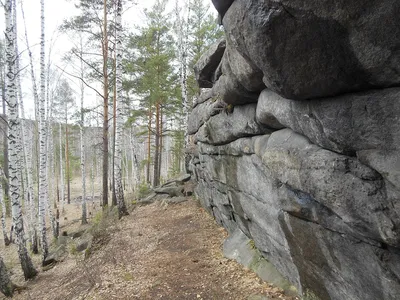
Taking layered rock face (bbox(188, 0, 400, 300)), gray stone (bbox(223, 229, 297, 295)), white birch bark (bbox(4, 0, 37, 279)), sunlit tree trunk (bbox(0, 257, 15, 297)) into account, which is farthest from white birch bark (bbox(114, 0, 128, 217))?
layered rock face (bbox(188, 0, 400, 300))

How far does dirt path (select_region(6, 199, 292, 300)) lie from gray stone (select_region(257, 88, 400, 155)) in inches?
135

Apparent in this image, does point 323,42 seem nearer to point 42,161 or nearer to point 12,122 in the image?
point 12,122

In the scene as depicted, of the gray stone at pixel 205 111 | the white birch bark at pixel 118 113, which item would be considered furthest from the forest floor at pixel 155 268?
the gray stone at pixel 205 111

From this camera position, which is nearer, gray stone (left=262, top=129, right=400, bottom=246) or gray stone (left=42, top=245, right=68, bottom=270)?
gray stone (left=262, top=129, right=400, bottom=246)

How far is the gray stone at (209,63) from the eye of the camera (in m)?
7.05

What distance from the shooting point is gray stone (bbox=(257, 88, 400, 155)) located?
2.39 m

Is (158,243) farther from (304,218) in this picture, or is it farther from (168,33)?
(168,33)

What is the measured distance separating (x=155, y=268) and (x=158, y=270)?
173 millimetres

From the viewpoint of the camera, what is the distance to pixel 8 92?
26.8ft

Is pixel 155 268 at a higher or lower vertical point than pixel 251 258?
lower

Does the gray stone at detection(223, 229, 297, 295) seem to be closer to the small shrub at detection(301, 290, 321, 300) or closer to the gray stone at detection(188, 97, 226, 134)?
the small shrub at detection(301, 290, 321, 300)

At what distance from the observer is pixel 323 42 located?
8.52 feet

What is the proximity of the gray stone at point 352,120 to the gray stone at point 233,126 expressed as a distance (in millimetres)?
1638

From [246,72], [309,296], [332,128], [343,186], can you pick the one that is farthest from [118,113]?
[343,186]
